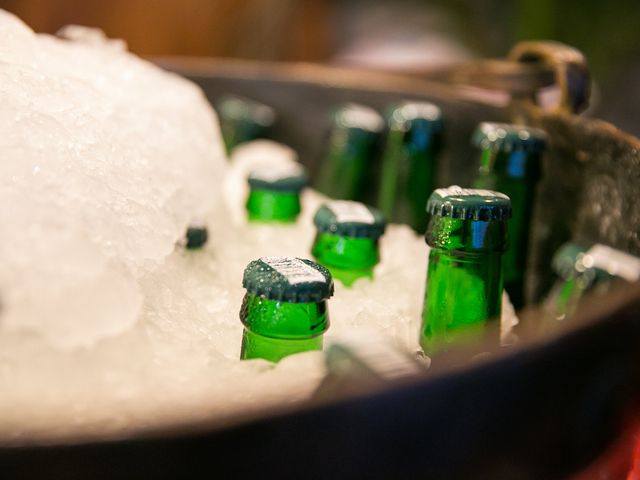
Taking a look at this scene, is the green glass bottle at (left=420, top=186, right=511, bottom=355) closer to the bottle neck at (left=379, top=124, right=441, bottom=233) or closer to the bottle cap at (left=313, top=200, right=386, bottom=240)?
the bottle cap at (left=313, top=200, right=386, bottom=240)

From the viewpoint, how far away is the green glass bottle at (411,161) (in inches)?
34.7

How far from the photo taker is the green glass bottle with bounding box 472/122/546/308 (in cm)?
71

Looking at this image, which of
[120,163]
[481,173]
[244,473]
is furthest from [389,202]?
[244,473]

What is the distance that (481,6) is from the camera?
90.1 inches

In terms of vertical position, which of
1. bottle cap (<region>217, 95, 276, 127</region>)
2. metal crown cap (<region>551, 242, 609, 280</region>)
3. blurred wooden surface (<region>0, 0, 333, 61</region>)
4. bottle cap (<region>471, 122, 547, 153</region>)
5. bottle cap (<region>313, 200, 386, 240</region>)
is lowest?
metal crown cap (<region>551, 242, 609, 280</region>)

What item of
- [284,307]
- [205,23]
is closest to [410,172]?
[284,307]

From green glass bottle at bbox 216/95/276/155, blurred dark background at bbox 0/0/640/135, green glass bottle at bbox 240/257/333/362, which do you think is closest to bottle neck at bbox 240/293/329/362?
green glass bottle at bbox 240/257/333/362

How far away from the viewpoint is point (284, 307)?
18.8 inches

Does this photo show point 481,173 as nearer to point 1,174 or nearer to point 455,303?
point 455,303

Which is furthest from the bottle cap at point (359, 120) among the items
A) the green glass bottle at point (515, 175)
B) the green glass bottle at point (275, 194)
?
the green glass bottle at point (515, 175)

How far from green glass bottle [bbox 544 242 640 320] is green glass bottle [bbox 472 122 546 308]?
40 mm

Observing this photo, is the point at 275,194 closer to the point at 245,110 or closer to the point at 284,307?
the point at 245,110

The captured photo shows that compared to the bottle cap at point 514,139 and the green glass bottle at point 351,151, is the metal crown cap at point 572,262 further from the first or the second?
the green glass bottle at point 351,151

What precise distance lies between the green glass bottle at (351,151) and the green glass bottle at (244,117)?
0.14m
